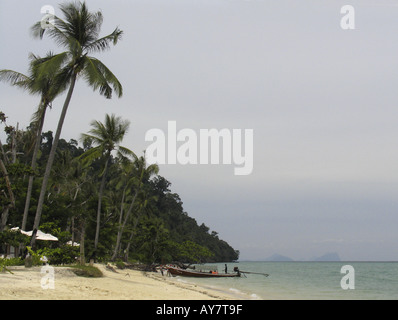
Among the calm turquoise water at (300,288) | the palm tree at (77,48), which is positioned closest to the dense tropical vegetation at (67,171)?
the palm tree at (77,48)

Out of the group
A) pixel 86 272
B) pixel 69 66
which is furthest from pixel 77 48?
pixel 86 272

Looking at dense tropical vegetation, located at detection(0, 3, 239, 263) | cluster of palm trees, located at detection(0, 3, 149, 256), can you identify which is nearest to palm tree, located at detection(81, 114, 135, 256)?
dense tropical vegetation, located at detection(0, 3, 239, 263)

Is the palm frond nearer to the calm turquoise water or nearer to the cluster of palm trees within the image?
the cluster of palm trees

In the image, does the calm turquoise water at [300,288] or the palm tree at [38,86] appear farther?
the calm turquoise water at [300,288]

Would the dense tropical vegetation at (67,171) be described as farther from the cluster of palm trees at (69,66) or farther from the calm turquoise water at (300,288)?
the calm turquoise water at (300,288)

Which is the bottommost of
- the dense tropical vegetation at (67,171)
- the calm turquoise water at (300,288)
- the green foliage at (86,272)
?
the calm turquoise water at (300,288)

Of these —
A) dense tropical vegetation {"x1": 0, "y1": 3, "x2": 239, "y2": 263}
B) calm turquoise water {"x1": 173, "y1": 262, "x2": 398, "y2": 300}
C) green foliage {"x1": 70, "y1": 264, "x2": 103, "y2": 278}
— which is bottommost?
calm turquoise water {"x1": 173, "y1": 262, "x2": 398, "y2": 300}

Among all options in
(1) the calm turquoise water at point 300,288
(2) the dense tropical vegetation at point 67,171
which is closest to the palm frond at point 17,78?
(2) the dense tropical vegetation at point 67,171

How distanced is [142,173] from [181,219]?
5963cm

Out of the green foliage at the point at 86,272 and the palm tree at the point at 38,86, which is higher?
the palm tree at the point at 38,86

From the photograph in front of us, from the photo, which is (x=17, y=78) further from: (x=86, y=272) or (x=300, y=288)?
(x=300, y=288)

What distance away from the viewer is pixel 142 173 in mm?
40562

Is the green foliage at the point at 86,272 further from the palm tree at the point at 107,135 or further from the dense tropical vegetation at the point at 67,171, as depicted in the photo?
the palm tree at the point at 107,135
